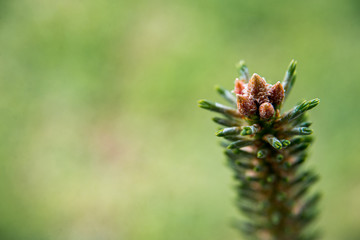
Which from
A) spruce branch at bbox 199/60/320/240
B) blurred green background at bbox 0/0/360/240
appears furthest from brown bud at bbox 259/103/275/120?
blurred green background at bbox 0/0/360/240

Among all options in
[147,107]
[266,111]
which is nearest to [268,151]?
[266,111]

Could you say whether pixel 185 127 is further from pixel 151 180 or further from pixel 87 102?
pixel 87 102

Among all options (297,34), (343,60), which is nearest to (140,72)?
(297,34)

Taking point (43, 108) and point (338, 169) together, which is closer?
point (338, 169)

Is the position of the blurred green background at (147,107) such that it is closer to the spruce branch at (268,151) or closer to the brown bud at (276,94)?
the spruce branch at (268,151)

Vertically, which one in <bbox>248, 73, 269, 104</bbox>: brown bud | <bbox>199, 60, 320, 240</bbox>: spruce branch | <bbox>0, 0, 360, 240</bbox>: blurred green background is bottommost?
<bbox>199, 60, 320, 240</bbox>: spruce branch

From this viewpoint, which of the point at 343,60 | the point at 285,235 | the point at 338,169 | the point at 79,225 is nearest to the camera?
the point at 285,235

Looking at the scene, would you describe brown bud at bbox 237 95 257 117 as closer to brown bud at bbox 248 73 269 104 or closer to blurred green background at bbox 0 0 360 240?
brown bud at bbox 248 73 269 104
